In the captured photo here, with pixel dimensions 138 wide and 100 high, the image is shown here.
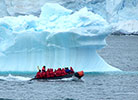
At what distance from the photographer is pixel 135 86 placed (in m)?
25.6

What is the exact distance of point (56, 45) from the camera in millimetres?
28062

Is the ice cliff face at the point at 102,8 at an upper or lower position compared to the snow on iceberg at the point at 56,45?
upper

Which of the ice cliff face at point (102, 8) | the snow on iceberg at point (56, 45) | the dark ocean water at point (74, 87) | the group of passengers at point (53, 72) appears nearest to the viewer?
the dark ocean water at point (74, 87)

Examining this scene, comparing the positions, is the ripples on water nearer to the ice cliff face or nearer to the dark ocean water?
the dark ocean water

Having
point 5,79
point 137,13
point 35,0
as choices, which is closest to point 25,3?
point 35,0

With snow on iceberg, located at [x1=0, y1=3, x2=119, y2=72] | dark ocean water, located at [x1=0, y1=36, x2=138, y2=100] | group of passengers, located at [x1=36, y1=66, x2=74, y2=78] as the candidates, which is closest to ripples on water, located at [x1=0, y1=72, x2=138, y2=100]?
dark ocean water, located at [x1=0, y1=36, x2=138, y2=100]

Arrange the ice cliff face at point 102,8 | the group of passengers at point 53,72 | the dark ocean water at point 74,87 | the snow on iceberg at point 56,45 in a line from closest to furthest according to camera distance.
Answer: the dark ocean water at point 74,87 < the group of passengers at point 53,72 < the snow on iceberg at point 56,45 < the ice cliff face at point 102,8

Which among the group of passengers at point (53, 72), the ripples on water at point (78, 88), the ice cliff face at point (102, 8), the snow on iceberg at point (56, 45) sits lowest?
the ripples on water at point (78, 88)

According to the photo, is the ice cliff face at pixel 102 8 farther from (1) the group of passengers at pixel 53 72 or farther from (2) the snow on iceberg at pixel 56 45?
(1) the group of passengers at pixel 53 72

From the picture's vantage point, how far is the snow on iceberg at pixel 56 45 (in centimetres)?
2786

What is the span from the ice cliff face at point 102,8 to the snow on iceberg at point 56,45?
3051cm

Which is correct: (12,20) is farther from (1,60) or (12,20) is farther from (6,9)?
(6,9)

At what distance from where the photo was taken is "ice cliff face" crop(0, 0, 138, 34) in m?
59.2

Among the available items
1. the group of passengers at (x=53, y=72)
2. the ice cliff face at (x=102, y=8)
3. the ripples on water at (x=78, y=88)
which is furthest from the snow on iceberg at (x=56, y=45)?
the ice cliff face at (x=102, y=8)
